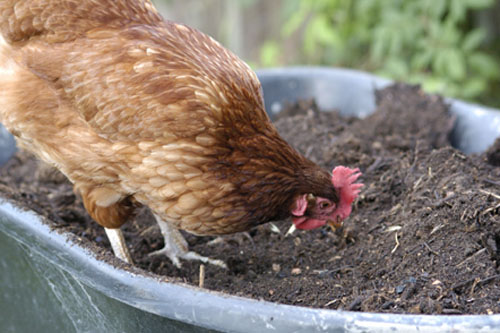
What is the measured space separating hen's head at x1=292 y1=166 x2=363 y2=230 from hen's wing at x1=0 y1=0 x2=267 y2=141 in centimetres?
34

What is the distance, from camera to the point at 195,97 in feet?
6.07

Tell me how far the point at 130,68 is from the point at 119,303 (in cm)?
81

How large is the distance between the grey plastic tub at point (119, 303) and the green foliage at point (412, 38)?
57.5 inches

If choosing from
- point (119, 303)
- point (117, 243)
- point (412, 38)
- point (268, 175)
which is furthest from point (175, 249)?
point (412, 38)

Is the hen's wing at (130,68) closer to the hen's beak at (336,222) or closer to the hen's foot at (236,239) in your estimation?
the hen's beak at (336,222)

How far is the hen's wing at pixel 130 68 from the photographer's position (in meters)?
1.85

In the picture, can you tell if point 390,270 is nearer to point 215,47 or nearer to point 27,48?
point 215,47

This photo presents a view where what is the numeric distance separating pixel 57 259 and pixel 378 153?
1.57 metres

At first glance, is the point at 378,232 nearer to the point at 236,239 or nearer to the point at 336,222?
the point at 336,222

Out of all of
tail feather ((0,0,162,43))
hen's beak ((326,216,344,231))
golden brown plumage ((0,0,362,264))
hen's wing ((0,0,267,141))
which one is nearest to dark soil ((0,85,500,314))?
hen's beak ((326,216,344,231))

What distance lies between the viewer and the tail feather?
81.3 inches

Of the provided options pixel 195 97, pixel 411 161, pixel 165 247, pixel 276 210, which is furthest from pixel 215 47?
pixel 411 161

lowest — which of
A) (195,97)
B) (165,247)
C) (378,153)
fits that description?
(165,247)

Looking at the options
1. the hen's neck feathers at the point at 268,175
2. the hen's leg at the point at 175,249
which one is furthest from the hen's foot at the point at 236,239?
the hen's neck feathers at the point at 268,175
